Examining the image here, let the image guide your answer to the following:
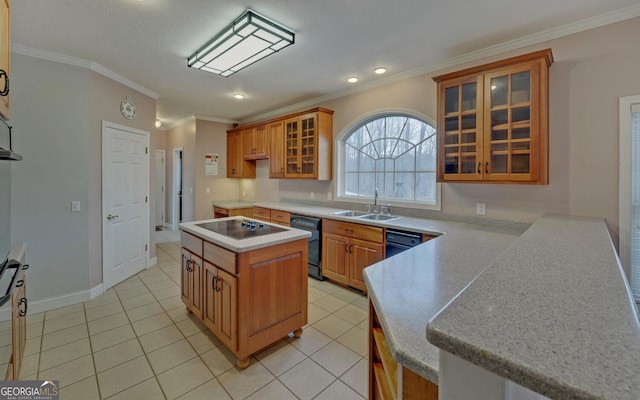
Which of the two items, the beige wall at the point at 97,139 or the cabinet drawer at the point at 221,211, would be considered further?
the cabinet drawer at the point at 221,211

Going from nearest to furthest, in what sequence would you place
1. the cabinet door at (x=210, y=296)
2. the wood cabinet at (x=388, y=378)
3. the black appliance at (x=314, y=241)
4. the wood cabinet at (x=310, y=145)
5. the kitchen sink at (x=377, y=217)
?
the wood cabinet at (x=388, y=378) → the cabinet door at (x=210, y=296) → the kitchen sink at (x=377, y=217) → the black appliance at (x=314, y=241) → the wood cabinet at (x=310, y=145)

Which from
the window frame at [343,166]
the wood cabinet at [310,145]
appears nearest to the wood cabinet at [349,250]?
the window frame at [343,166]

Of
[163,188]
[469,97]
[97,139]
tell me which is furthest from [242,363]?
[163,188]

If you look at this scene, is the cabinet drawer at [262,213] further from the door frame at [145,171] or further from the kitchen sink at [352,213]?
the door frame at [145,171]

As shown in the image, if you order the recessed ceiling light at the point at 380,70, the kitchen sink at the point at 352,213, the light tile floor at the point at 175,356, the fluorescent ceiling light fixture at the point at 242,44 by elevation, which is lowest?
the light tile floor at the point at 175,356

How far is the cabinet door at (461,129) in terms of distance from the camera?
2.54 meters

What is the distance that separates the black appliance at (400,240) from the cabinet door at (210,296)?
172cm

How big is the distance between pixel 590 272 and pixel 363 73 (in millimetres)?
3102

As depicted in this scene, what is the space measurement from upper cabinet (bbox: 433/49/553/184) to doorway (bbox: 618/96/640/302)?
0.47 meters

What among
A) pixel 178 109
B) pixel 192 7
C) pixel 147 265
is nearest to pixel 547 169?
pixel 192 7

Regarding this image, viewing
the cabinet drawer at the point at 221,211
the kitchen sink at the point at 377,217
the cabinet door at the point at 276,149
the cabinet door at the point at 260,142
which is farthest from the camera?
the cabinet drawer at the point at 221,211

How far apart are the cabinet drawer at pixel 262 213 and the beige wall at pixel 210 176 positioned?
5.50 ft

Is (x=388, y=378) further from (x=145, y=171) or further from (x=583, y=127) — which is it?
(x=145, y=171)

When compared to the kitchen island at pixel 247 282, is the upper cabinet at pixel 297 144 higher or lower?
higher
